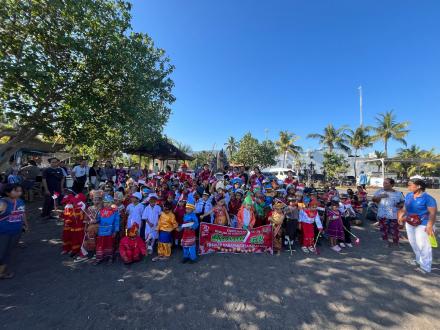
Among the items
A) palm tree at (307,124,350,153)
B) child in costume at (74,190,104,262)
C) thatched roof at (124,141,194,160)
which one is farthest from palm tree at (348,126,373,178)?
child in costume at (74,190,104,262)

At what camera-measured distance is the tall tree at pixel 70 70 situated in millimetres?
6992

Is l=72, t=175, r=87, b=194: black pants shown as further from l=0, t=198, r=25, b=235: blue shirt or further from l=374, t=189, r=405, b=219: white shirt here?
l=374, t=189, r=405, b=219: white shirt

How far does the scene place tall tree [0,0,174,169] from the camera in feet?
22.9

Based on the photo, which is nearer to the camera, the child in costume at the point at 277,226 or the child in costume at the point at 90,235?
the child in costume at the point at 90,235

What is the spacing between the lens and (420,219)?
4453 millimetres

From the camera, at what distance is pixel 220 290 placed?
154 inches

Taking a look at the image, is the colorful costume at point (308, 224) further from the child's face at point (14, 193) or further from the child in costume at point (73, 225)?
the child's face at point (14, 193)

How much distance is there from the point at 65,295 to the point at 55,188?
5086mm

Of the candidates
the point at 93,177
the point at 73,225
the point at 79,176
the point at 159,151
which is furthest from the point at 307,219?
the point at 159,151

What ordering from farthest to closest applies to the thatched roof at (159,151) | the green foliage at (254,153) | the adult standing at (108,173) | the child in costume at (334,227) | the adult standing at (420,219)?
1. the green foliage at (254,153)
2. the thatched roof at (159,151)
3. the adult standing at (108,173)
4. the child in costume at (334,227)
5. the adult standing at (420,219)

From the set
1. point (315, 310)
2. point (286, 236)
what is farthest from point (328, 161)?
point (315, 310)

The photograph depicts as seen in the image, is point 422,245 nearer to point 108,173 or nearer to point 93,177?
point 93,177

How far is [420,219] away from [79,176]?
1041 cm

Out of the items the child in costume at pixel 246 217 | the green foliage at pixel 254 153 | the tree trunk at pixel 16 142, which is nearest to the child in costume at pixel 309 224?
the child in costume at pixel 246 217
